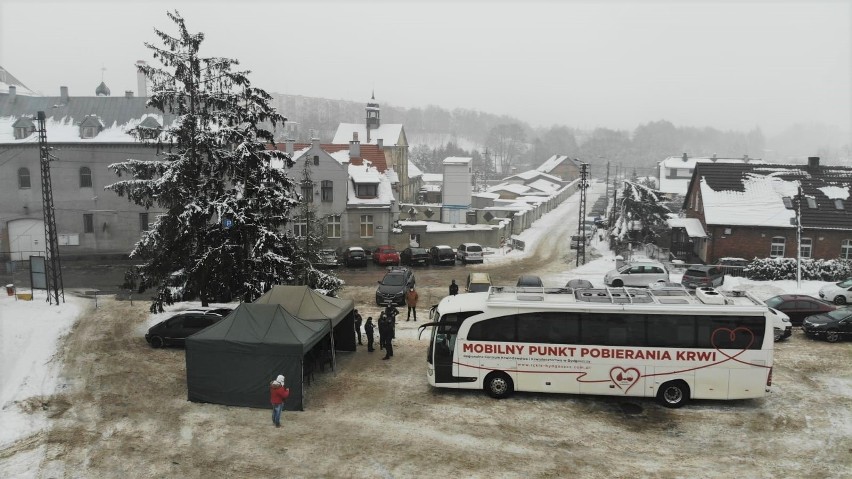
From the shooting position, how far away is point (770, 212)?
42.0 meters

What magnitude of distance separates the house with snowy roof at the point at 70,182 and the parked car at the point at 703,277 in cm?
3586

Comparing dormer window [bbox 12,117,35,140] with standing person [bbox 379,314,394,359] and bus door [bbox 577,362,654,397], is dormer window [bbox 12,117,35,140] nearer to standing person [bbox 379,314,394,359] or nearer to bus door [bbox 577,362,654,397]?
standing person [bbox 379,314,394,359]

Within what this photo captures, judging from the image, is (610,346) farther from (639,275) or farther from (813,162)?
(813,162)

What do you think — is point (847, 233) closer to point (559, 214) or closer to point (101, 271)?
point (559, 214)

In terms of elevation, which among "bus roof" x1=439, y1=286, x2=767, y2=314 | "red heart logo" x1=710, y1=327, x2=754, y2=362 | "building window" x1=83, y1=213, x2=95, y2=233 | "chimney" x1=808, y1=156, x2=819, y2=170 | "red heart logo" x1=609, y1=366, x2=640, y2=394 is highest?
"chimney" x1=808, y1=156, x2=819, y2=170

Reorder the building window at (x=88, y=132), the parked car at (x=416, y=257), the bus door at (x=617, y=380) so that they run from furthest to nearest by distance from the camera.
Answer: the building window at (x=88, y=132)
the parked car at (x=416, y=257)
the bus door at (x=617, y=380)

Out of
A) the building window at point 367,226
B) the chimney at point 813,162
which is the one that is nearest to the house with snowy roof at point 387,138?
the building window at point 367,226

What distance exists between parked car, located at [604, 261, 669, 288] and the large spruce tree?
18.2m

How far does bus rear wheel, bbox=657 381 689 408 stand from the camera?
17969 mm

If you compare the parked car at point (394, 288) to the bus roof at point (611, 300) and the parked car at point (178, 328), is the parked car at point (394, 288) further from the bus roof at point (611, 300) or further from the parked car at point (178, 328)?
the bus roof at point (611, 300)

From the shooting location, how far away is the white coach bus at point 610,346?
17.6 metres

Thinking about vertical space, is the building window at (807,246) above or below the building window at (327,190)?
below

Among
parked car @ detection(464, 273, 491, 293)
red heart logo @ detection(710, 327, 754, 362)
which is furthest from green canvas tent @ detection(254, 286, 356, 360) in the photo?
red heart logo @ detection(710, 327, 754, 362)

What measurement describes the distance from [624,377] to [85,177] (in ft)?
140
